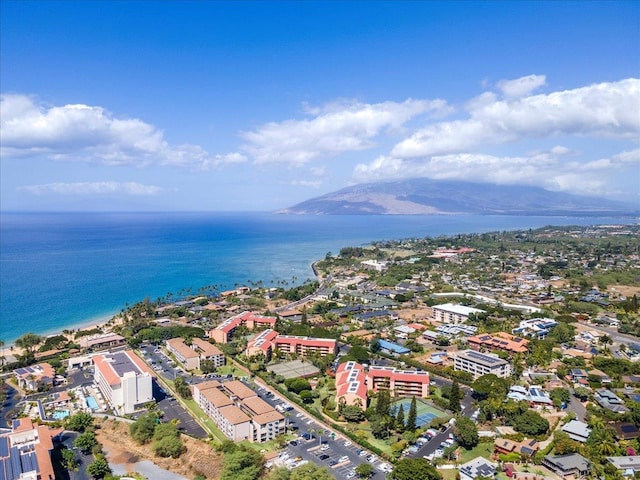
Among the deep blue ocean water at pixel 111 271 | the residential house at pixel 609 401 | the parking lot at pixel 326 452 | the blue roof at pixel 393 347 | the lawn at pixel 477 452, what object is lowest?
the lawn at pixel 477 452

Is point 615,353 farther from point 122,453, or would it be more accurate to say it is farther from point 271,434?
point 122,453

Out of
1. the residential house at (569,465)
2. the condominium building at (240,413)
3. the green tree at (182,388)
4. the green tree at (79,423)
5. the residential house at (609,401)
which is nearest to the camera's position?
the residential house at (569,465)

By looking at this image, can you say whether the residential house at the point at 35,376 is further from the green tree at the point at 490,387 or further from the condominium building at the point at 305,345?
the green tree at the point at 490,387

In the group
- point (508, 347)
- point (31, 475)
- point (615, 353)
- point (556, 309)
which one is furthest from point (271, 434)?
point (556, 309)

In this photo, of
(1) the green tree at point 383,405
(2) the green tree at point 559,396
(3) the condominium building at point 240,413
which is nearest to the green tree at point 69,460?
(3) the condominium building at point 240,413

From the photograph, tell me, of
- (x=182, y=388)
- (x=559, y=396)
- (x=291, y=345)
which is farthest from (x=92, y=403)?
(x=559, y=396)

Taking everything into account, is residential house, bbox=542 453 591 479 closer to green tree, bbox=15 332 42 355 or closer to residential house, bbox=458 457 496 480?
residential house, bbox=458 457 496 480

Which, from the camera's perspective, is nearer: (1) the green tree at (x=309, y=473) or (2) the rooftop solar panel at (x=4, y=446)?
(1) the green tree at (x=309, y=473)
